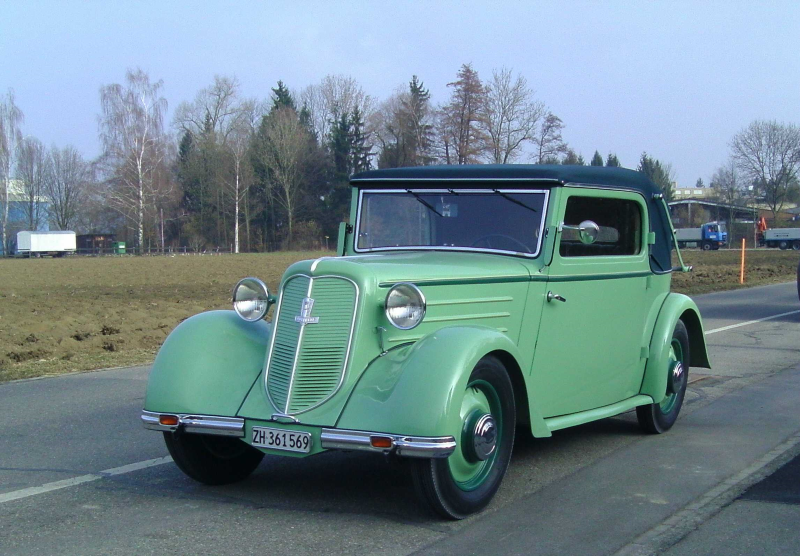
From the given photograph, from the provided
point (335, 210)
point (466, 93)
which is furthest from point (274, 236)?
point (466, 93)

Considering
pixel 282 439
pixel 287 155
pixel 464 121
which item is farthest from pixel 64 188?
pixel 282 439

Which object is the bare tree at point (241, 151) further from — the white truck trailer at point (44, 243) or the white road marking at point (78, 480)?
the white road marking at point (78, 480)

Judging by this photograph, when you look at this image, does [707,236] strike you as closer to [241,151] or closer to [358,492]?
[241,151]

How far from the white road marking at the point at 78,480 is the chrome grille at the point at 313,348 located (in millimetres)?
1470

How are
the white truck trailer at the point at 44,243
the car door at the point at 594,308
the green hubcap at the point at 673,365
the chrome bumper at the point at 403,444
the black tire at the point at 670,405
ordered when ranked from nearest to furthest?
1. the chrome bumper at the point at 403,444
2. the car door at the point at 594,308
3. the black tire at the point at 670,405
4. the green hubcap at the point at 673,365
5. the white truck trailer at the point at 44,243

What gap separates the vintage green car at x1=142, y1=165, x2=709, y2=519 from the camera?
4.39 m

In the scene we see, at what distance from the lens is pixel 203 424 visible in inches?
183

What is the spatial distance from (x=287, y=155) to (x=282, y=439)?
215 ft

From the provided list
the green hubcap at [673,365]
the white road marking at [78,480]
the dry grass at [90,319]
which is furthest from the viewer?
the dry grass at [90,319]

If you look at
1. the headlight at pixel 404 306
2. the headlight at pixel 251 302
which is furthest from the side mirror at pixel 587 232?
the headlight at pixel 251 302

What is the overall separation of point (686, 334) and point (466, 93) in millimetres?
38440

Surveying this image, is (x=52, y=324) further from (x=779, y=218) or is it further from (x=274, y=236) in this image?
(x=779, y=218)

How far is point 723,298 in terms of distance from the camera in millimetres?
20859

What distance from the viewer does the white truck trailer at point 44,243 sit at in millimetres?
72562
